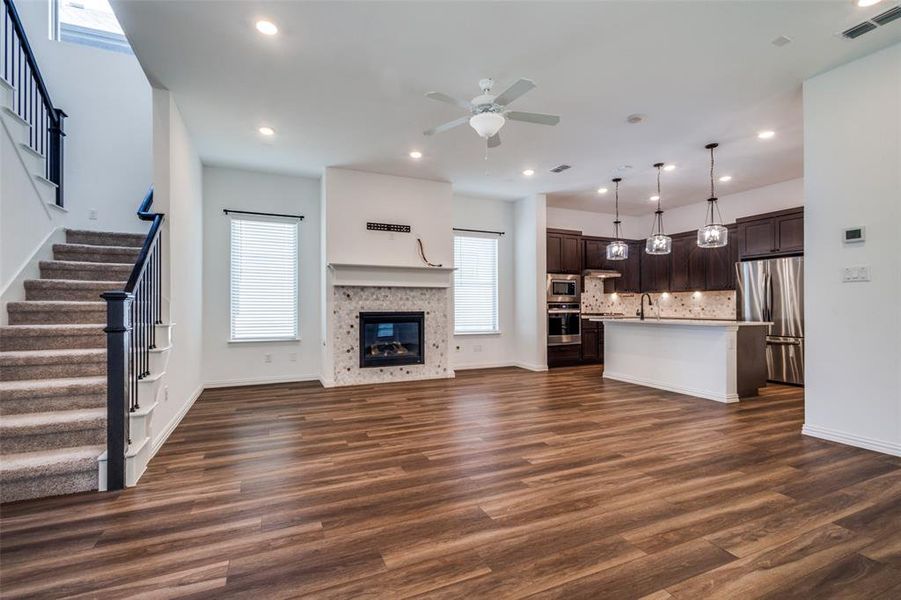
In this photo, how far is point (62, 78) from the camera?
16.2 ft

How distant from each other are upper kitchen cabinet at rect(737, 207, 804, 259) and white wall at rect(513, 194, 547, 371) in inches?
126

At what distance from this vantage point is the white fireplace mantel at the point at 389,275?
6008 mm

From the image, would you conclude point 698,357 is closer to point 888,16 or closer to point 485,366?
point 485,366

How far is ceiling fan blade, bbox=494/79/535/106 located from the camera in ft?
9.40

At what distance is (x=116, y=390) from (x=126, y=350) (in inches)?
10.2

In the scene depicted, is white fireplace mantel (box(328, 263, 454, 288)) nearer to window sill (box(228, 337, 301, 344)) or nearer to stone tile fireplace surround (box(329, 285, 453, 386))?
stone tile fireplace surround (box(329, 285, 453, 386))

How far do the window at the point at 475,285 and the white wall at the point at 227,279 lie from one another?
97.3 inches

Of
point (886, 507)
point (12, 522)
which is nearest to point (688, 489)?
→ point (886, 507)

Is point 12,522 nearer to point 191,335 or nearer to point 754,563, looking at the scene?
point 191,335

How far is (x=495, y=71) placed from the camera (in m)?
3.48

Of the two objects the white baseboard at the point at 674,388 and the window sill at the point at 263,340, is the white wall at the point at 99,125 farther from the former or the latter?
the white baseboard at the point at 674,388

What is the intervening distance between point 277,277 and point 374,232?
1.62 metres

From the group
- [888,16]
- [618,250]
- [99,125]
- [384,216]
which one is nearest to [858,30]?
[888,16]

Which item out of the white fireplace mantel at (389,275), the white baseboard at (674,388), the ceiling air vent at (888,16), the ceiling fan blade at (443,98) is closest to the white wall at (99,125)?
the white fireplace mantel at (389,275)
